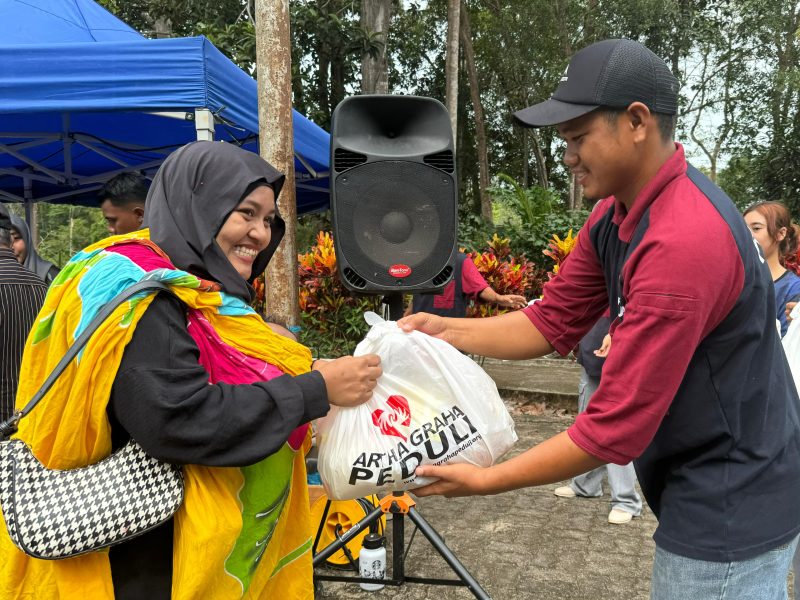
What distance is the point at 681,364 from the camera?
123 cm

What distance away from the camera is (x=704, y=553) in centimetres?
132

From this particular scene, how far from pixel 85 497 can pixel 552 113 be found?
1207 millimetres

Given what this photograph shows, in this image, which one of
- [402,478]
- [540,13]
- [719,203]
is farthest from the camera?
[540,13]

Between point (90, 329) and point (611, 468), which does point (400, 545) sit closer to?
point (611, 468)

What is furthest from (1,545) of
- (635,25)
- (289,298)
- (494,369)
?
(635,25)

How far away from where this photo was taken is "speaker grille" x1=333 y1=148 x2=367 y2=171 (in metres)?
2.22

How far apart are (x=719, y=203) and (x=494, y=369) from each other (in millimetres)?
5801

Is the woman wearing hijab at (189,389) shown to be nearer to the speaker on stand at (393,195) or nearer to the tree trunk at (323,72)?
the speaker on stand at (393,195)

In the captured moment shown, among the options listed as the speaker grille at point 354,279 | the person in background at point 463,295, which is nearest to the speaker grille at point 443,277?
the speaker grille at point 354,279

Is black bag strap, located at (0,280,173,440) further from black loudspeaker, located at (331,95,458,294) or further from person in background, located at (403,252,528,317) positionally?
person in background, located at (403,252,528,317)

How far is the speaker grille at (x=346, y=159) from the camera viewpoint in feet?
7.28

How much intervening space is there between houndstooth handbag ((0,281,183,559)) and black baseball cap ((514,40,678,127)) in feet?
3.02

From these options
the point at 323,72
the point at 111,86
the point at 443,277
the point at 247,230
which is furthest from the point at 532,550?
the point at 323,72

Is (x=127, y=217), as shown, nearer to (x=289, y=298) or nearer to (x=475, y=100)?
(x=289, y=298)
